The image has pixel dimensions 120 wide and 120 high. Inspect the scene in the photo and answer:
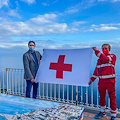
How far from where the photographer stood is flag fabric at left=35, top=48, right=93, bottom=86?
8.28 ft

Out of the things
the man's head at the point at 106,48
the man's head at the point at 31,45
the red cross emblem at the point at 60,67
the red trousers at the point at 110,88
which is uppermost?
the man's head at the point at 31,45

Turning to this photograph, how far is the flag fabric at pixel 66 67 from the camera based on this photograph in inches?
99.4

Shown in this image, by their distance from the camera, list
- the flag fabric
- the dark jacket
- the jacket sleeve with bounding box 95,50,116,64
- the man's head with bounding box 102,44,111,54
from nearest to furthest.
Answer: the jacket sleeve with bounding box 95,50,116,64, the man's head with bounding box 102,44,111,54, the flag fabric, the dark jacket

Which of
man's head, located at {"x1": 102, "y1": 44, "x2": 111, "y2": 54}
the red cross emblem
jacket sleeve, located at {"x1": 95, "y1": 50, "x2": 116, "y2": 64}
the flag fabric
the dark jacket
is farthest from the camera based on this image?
the dark jacket

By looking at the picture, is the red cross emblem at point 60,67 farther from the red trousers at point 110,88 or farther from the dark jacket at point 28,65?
the red trousers at point 110,88

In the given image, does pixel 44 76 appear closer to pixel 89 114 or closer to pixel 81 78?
pixel 81 78

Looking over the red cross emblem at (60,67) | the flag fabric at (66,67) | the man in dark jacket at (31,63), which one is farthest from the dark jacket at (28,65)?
the red cross emblem at (60,67)

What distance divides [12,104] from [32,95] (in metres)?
1.09

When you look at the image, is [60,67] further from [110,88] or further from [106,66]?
[110,88]

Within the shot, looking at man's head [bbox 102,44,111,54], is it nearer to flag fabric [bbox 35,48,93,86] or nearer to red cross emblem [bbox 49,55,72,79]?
flag fabric [bbox 35,48,93,86]

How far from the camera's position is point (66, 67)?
8.70 feet

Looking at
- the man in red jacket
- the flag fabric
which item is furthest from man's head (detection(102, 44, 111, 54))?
the flag fabric

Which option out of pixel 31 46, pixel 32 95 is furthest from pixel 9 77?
pixel 31 46

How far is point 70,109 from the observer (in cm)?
190
